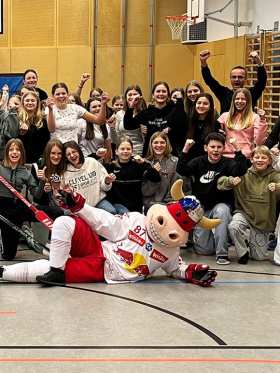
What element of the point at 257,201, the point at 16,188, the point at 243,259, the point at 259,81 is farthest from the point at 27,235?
the point at 259,81

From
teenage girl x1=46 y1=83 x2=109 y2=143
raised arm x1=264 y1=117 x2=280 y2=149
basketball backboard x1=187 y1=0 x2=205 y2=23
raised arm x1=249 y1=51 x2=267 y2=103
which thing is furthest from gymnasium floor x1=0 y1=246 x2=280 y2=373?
basketball backboard x1=187 y1=0 x2=205 y2=23

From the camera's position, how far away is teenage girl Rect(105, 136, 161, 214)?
6484 millimetres

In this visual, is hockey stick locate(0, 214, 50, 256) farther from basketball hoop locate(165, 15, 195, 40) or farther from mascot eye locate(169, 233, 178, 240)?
basketball hoop locate(165, 15, 195, 40)

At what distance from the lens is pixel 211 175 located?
6.36 m

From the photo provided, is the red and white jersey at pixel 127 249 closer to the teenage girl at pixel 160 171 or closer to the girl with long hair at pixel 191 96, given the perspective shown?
the teenage girl at pixel 160 171

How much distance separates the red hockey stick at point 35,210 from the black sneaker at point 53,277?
1.62 feet

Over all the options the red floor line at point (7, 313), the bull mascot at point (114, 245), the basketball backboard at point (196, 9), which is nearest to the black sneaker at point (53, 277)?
the bull mascot at point (114, 245)

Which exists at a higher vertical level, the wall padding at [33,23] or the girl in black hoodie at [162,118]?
the wall padding at [33,23]

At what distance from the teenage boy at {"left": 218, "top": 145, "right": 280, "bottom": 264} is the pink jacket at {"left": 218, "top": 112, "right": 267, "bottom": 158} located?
1.17 ft

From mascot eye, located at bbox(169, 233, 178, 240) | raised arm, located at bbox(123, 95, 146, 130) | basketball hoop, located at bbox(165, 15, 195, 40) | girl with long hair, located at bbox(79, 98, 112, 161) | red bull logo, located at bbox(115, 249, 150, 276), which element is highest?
basketball hoop, located at bbox(165, 15, 195, 40)

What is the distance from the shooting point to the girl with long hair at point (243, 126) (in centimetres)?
663

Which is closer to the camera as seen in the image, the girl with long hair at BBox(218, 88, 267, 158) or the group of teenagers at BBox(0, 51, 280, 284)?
the group of teenagers at BBox(0, 51, 280, 284)

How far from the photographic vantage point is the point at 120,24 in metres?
15.6

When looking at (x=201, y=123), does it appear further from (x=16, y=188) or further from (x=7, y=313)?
(x=7, y=313)
